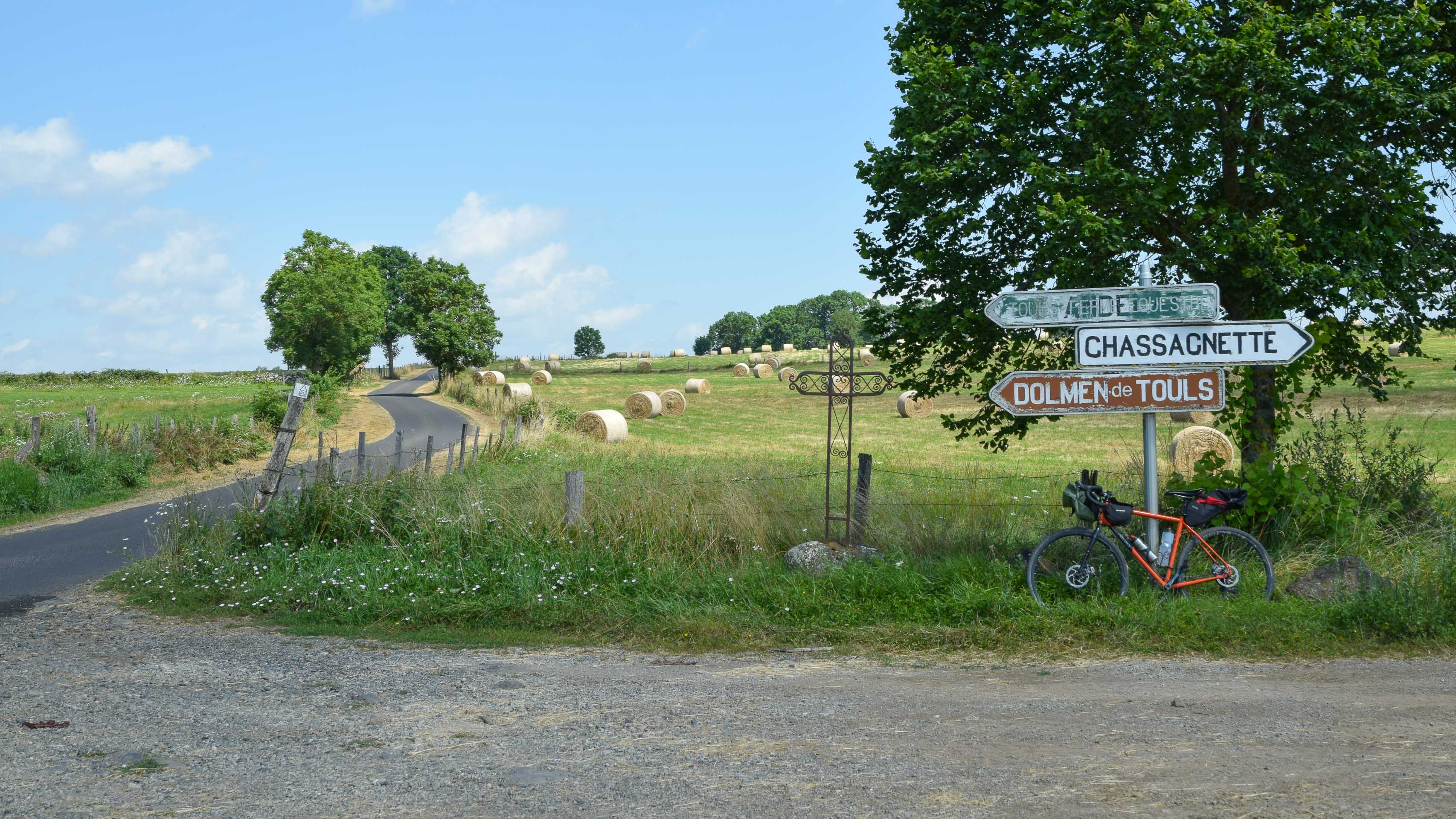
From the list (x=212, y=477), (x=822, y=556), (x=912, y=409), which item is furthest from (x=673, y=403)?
(x=822, y=556)

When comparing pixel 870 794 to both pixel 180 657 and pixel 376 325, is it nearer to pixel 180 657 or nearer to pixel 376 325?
pixel 180 657

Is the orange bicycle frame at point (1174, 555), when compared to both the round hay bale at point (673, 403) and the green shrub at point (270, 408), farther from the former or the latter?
the round hay bale at point (673, 403)

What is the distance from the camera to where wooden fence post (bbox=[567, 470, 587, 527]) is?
10.4 m

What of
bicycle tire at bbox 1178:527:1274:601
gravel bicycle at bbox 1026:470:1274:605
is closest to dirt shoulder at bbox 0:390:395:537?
gravel bicycle at bbox 1026:470:1274:605

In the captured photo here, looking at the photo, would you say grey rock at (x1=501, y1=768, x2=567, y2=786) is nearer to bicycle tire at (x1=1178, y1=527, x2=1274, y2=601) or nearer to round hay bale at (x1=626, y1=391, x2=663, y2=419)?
bicycle tire at (x1=1178, y1=527, x2=1274, y2=601)

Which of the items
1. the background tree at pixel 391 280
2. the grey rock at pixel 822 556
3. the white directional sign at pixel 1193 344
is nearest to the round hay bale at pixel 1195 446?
the white directional sign at pixel 1193 344

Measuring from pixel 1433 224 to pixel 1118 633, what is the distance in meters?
7.18

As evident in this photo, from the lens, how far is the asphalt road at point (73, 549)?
1185 centimetres

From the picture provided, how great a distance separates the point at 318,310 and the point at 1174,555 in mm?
72271

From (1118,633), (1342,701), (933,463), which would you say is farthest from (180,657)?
(933,463)

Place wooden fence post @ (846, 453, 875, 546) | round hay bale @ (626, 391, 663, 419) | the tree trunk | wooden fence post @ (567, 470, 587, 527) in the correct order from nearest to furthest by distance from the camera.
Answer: wooden fence post @ (846, 453, 875, 546), wooden fence post @ (567, 470, 587, 527), the tree trunk, round hay bale @ (626, 391, 663, 419)

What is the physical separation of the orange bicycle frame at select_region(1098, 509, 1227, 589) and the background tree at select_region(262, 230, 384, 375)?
67.8m

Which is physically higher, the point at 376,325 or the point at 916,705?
the point at 376,325

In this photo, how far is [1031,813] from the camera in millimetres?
4445
